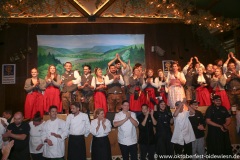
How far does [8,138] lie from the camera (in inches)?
163

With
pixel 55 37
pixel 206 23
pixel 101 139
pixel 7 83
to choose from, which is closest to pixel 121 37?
pixel 55 37

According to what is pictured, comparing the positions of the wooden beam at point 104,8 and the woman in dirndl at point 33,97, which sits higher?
the wooden beam at point 104,8

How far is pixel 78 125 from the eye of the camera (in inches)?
170

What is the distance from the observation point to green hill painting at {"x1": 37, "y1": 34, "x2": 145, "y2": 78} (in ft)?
28.2

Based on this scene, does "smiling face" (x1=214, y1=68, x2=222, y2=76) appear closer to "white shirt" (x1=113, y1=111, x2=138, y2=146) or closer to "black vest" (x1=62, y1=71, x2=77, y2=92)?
"white shirt" (x1=113, y1=111, x2=138, y2=146)

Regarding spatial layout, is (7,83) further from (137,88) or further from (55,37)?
(137,88)

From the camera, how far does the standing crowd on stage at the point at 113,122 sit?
165 inches

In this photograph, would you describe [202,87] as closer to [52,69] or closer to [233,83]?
[233,83]

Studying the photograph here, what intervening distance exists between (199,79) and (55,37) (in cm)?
567

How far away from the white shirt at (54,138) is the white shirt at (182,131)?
2.20m

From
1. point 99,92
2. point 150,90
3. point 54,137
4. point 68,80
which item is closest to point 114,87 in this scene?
point 99,92

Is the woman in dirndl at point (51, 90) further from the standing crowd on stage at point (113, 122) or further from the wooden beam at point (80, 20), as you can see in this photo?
the wooden beam at point (80, 20)

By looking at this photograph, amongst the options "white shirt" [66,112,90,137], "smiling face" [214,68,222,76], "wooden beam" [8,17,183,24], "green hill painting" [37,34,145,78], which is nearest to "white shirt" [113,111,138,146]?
"white shirt" [66,112,90,137]

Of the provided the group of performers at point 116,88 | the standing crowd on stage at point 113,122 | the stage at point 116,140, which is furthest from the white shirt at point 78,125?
the group of performers at point 116,88
